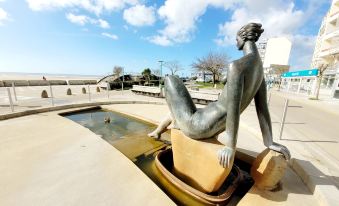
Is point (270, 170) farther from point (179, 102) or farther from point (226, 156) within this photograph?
point (179, 102)

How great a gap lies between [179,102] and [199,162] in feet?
3.26

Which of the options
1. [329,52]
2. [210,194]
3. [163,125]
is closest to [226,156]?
[210,194]

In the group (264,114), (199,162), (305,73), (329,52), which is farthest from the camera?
(305,73)

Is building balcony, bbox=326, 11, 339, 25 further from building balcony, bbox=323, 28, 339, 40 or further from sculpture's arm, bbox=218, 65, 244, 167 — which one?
sculpture's arm, bbox=218, 65, 244, 167

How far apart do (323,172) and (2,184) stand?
5.21 meters

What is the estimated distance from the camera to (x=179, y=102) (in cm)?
268

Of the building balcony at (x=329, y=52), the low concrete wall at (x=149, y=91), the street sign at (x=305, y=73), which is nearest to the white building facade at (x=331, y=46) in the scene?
the building balcony at (x=329, y=52)

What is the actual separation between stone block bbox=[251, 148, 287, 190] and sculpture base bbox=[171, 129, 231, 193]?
2.03 ft

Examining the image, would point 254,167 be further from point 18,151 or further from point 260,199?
point 18,151

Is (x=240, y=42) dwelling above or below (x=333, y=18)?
below

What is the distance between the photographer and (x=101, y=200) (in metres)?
2.13

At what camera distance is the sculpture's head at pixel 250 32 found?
7.23ft

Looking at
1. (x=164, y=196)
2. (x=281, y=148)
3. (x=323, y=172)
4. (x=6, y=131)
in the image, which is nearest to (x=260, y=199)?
(x=281, y=148)

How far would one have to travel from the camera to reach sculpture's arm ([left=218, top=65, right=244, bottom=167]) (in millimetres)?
2008
